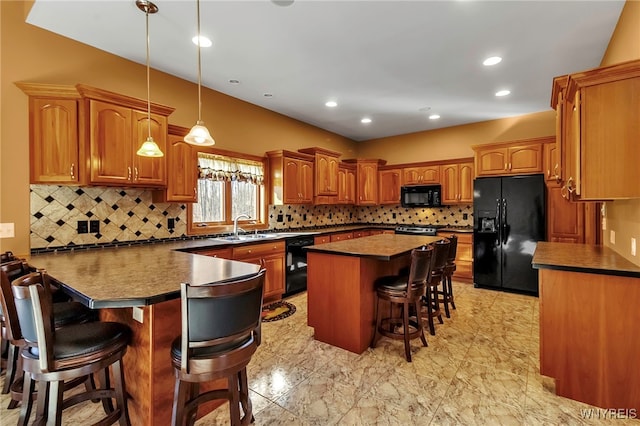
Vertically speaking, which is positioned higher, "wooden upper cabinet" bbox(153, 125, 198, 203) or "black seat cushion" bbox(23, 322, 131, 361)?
"wooden upper cabinet" bbox(153, 125, 198, 203)

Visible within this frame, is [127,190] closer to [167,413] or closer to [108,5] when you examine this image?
[108,5]

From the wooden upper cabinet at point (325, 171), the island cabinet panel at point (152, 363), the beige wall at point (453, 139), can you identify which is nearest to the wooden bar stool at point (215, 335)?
the island cabinet panel at point (152, 363)

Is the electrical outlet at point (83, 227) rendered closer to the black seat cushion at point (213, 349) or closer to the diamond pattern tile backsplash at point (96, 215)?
the diamond pattern tile backsplash at point (96, 215)

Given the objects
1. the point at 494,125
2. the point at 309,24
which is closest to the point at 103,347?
the point at 309,24

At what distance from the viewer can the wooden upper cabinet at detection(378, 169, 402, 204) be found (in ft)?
21.3

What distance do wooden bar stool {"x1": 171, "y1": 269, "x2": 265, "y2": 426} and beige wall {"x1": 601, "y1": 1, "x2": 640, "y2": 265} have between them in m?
2.49

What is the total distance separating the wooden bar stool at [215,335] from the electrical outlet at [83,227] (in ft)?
7.52

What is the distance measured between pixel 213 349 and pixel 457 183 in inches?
211

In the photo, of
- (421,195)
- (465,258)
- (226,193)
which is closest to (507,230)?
(465,258)

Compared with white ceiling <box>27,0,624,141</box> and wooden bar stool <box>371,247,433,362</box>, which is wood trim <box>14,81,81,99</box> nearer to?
white ceiling <box>27,0,624,141</box>

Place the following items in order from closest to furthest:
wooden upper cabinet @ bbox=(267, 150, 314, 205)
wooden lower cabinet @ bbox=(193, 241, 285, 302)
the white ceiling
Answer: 1. the white ceiling
2. wooden lower cabinet @ bbox=(193, 241, 285, 302)
3. wooden upper cabinet @ bbox=(267, 150, 314, 205)

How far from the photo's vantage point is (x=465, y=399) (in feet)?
7.09

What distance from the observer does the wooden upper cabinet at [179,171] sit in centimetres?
354

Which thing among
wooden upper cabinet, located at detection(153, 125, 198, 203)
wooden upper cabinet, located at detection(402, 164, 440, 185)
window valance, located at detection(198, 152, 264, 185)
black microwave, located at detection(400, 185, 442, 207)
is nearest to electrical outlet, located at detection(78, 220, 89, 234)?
wooden upper cabinet, located at detection(153, 125, 198, 203)
